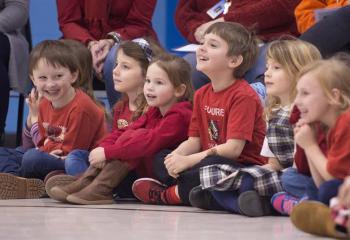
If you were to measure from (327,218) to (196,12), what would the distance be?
2.32 metres

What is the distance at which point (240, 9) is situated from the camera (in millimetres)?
4414

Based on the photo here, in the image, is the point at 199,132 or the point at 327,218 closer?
the point at 327,218

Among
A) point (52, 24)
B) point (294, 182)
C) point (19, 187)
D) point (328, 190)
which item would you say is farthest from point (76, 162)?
point (52, 24)

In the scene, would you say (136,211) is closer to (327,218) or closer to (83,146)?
(83,146)

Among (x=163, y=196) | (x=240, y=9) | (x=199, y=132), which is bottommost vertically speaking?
(x=163, y=196)

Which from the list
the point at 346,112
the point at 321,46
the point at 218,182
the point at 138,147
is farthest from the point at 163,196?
the point at 346,112

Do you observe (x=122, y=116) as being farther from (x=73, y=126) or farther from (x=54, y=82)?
(x=54, y=82)

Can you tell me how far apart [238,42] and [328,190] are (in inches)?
44.7

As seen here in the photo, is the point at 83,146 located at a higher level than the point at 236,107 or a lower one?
lower

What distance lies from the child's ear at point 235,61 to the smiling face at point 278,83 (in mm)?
295

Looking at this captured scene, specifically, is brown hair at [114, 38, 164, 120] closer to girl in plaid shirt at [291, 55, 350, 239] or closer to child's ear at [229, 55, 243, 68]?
child's ear at [229, 55, 243, 68]

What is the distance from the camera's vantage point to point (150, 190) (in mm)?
3910

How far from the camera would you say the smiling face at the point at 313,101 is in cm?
291

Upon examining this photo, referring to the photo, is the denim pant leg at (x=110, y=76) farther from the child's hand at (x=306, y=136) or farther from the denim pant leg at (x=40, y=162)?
the child's hand at (x=306, y=136)
